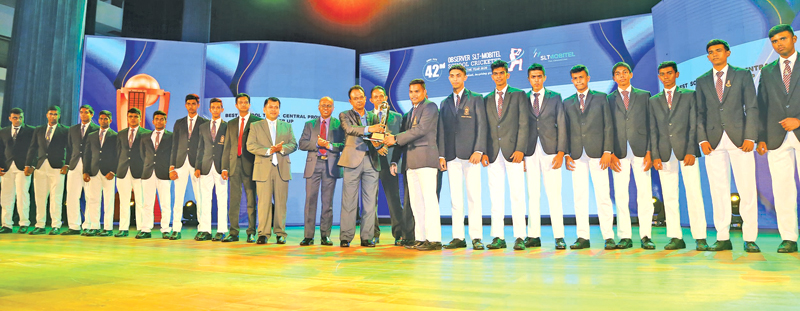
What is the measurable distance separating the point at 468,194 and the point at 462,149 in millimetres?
350

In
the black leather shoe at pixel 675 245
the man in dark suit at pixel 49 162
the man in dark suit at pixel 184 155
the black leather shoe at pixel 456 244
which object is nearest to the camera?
the black leather shoe at pixel 675 245

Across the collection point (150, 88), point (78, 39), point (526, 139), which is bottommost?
point (526, 139)

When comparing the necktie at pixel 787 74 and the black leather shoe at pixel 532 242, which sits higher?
the necktie at pixel 787 74

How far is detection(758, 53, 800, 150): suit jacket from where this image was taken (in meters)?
3.19

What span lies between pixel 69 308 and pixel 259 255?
1.75m

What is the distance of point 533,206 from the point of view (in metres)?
3.87

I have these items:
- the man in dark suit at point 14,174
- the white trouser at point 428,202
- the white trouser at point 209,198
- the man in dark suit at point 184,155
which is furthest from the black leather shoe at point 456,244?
the man in dark suit at point 14,174

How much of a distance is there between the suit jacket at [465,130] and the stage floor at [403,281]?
850 mm

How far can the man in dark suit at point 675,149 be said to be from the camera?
11.6 feet

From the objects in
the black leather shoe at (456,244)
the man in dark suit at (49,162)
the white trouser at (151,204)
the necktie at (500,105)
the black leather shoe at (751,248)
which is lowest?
the black leather shoe at (456,244)

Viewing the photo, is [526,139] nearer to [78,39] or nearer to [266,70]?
[266,70]

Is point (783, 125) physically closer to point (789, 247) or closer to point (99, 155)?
point (789, 247)

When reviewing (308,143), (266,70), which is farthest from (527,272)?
(266,70)

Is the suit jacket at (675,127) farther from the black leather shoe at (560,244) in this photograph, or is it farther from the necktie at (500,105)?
the necktie at (500,105)
